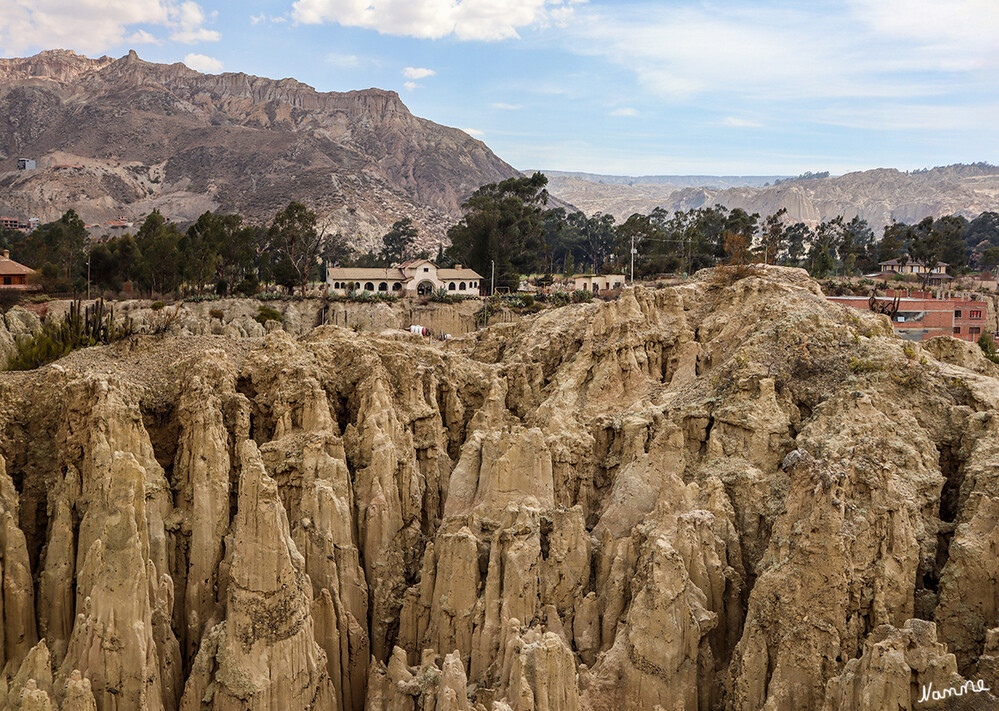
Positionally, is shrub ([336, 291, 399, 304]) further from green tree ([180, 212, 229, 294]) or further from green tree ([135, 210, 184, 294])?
green tree ([135, 210, 184, 294])

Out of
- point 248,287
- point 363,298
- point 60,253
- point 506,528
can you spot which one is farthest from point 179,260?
point 506,528

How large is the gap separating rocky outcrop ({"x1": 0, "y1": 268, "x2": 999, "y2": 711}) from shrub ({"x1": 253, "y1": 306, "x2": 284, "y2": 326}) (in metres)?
29.3

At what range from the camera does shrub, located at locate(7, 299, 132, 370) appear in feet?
82.2

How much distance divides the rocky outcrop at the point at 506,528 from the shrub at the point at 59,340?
8.86 feet

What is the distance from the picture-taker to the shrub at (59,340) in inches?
986

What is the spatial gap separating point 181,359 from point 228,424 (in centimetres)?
267

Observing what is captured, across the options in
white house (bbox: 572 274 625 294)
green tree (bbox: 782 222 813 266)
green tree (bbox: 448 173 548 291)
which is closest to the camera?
white house (bbox: 572 274 625 294)

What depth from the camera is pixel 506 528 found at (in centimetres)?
1953

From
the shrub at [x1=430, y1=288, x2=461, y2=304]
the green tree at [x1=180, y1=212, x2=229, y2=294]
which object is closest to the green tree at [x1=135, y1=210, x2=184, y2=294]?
the green tree at [x1=180, y1=212, x2=229, y2=294]

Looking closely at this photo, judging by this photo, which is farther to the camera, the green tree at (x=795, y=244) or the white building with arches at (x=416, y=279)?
the green tree at (x=795, y=244)

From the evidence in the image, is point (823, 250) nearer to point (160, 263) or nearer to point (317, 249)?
point (317, 249)

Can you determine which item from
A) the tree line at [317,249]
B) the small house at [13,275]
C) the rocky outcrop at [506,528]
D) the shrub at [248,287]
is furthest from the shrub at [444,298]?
the rocky outcrop at [506,528]

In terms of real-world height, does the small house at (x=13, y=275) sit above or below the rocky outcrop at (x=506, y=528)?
above

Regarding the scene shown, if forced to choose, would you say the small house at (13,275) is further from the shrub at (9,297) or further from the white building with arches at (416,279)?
the white building with arches at (416,279)
